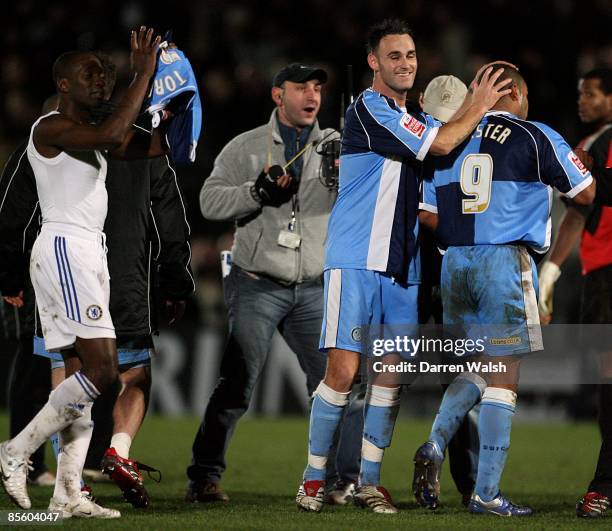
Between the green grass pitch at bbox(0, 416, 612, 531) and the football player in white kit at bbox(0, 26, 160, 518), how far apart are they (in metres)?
0.40

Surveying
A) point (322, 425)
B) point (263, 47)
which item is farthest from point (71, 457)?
point (263, 47)

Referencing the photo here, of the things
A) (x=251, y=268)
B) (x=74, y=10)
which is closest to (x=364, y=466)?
(x=251, y=268)

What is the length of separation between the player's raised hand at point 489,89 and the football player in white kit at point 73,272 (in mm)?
1642

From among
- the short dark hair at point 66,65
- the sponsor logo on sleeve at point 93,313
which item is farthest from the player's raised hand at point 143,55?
the sponsor logo on sleeve at point 93,313

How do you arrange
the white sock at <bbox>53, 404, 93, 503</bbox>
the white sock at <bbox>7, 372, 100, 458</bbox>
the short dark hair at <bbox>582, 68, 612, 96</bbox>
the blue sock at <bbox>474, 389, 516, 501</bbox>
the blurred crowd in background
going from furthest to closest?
the blurred crowd in background
the short dark hair at <bbox>582, 68, 612, 96</bbox>
the blue sock at <bbox>474, 389, 516, 501</bbox>
the white sock at <bbox>53, 404, 93, 503</bbox>
the white sock at <bbox>7, 372, 100, 458</bbox>

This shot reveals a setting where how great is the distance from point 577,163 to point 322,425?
1843mm

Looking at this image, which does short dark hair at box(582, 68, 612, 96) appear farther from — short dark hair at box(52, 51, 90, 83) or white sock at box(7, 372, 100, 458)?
white sock at box(7, 372, 100, 458)

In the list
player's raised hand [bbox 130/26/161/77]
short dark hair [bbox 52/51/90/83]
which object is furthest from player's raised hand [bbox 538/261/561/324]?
short dark hair [bbox 52/51/90/83]

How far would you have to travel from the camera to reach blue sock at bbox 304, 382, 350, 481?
6043 mm

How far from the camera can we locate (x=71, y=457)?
5.55 m

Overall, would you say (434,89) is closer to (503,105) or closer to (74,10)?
(503,105)

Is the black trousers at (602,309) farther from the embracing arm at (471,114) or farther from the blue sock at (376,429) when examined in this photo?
the embracing arm at (471,114)

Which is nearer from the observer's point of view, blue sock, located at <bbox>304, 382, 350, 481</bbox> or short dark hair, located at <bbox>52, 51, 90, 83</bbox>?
short dark hair, located at <bbox>52, 51, 90, 83</bbox>

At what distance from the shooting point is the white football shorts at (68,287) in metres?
5.45
